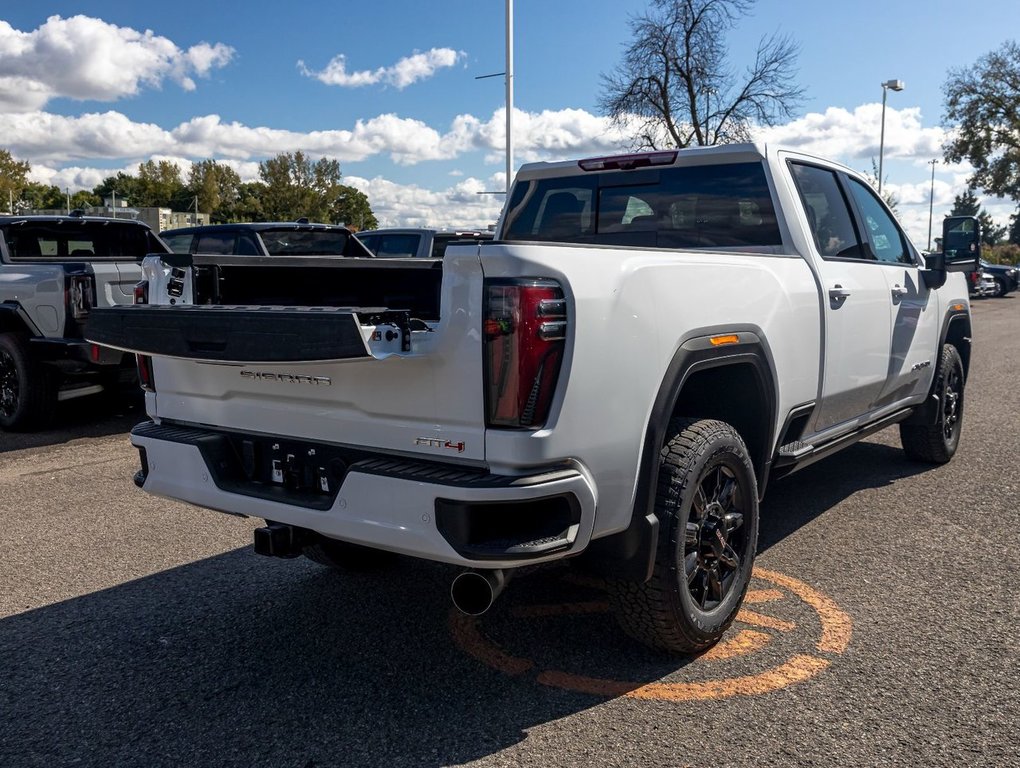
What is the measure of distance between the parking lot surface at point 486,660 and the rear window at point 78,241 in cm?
429

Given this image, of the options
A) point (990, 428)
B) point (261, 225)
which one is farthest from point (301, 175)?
point (990, 428)

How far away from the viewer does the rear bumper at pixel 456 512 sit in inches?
104

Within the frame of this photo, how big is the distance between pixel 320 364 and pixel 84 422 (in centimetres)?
668

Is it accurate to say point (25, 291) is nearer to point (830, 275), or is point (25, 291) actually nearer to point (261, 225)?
point (261, 225)

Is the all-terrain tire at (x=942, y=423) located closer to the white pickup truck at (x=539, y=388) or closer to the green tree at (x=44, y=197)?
the white pickup truck at (x=539, y=388)

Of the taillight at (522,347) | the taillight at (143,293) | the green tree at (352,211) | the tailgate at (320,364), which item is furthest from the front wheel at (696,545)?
the green tree at (352,211)

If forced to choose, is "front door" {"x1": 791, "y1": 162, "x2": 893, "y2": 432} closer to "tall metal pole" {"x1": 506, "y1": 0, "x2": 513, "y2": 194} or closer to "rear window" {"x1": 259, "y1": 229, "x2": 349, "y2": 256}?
"rear window" {"x1": 259, "y1": 229, "x2": 349, "y2": 256}

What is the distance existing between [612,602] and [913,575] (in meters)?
1.82

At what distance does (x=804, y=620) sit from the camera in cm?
375

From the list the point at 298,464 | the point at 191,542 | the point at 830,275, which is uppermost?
the point at 830,275

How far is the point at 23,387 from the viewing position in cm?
780

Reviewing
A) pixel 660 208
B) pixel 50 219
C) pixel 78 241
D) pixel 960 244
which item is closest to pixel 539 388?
pixel 660 208

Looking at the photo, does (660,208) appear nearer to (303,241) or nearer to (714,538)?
(714,538)

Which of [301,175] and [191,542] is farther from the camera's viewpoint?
[301,175]
